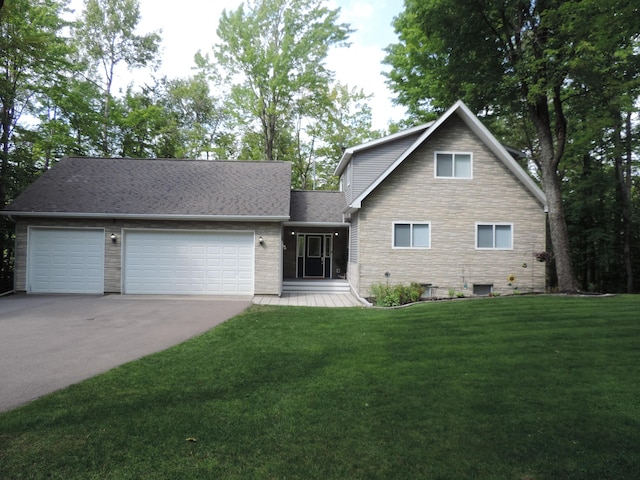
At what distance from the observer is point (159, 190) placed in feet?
48.6

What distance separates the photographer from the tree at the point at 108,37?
80.0ft

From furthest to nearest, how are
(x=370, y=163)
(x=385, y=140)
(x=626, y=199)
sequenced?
1. (x=626, y=199)
2. (x=370, y=163)
3. (x=385, y=140)

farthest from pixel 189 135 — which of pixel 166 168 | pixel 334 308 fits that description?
pixel 334 308

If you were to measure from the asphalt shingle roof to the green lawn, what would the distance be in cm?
952

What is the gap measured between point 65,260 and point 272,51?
1951 centimetres

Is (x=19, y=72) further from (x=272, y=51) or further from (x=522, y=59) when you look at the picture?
(x=522, y=59)

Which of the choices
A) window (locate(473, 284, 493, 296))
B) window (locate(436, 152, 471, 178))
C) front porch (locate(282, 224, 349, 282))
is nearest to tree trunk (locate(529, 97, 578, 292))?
window (locate(473, 284, 493, 296))

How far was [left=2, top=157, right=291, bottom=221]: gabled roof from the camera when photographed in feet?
44.0

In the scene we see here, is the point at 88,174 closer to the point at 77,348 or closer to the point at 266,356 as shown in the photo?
the point at 77,348

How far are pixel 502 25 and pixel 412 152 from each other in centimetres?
625

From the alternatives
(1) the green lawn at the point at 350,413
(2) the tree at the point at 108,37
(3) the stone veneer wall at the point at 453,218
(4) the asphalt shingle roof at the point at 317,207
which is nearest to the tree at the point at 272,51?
(2) the tree at the point at 108,37

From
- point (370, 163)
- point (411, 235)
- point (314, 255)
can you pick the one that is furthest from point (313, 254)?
point (411, 235)

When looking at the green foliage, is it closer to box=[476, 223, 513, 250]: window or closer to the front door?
box=[476, 223, 513, 250]: window

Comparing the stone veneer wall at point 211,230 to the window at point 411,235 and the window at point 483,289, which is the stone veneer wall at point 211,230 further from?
the window at point 483,289
